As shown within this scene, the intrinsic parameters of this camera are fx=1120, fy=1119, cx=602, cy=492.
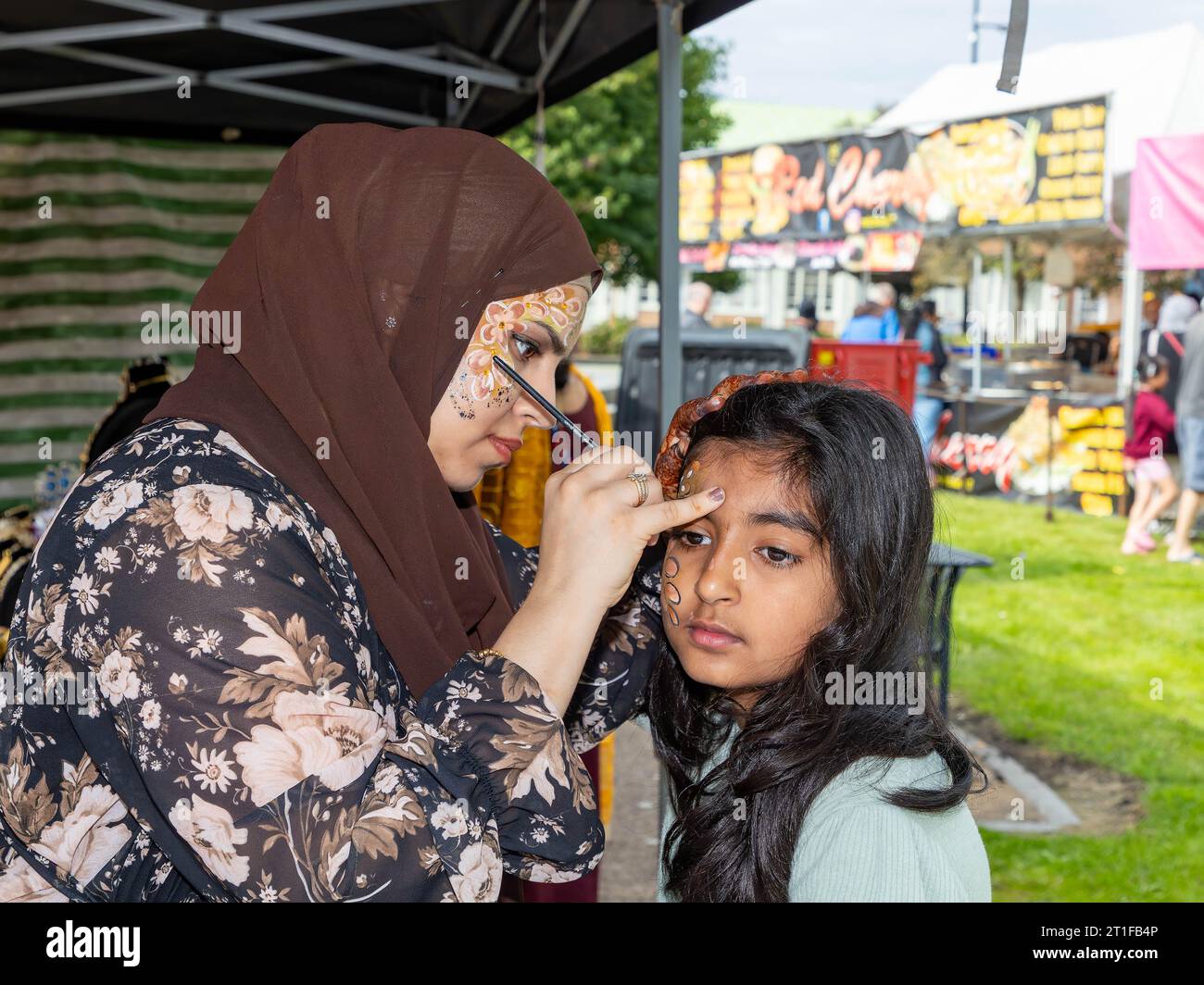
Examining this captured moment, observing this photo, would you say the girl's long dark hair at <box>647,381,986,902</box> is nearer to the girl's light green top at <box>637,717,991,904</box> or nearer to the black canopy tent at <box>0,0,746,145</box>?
the girl's light green top at <box>637,717,991,904</box>

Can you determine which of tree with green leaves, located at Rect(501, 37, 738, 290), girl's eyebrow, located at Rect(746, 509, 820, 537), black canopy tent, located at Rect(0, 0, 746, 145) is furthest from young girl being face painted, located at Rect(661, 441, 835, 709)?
tree with green leaves, located at Rect(501, 37, 738, 290)

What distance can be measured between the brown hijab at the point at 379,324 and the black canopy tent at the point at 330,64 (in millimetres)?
1660

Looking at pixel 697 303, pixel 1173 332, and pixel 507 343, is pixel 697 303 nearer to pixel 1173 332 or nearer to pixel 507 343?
pixel 1173 332

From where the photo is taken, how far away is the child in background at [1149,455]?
8.06 m

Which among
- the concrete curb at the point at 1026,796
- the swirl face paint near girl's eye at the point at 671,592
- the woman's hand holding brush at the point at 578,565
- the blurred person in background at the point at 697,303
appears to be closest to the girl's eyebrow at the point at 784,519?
the swirl face paint near girl's eye at the point at 671,592

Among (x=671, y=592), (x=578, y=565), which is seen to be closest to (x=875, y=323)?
(x=671, y=592)

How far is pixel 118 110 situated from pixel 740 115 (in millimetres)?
45254

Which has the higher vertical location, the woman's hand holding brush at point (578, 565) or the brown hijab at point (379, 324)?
the brown hijab at point (379, 324)

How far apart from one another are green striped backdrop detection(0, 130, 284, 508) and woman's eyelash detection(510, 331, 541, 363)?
401cm

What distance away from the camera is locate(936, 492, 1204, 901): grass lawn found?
3789mm

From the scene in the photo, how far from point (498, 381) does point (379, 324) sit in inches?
6.4

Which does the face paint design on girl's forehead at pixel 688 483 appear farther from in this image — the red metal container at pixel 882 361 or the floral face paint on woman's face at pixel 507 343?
the red metal container at pixel 882 361

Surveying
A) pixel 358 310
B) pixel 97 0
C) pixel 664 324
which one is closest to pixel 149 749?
pixel 358 310

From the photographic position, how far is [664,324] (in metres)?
3.11
